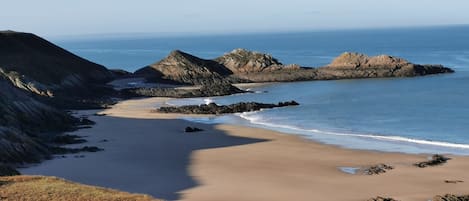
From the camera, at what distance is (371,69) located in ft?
294

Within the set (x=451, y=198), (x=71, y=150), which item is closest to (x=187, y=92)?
(x=71, y=150)

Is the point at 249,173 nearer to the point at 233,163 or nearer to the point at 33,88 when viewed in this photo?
the point at 233,163

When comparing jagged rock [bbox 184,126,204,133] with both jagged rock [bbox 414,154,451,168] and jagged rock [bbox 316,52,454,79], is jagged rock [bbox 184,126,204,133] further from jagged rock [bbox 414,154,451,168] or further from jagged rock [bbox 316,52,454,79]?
jagged rock [bbox 316,52,454,79]

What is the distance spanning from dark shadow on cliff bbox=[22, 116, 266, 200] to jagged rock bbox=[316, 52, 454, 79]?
43.4 metres

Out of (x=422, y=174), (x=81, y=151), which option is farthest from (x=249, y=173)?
(x=81, y=151)

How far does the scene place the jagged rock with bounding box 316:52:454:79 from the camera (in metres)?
88.2

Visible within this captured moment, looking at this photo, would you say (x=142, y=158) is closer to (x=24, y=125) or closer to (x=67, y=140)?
(x=67, y=140)

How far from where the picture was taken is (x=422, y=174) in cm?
2828

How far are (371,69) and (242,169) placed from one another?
206ft

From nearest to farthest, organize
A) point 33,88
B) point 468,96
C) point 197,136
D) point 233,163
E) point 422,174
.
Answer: point 422,174, point 233,163, point 197,136, point 468,96, point 33,88

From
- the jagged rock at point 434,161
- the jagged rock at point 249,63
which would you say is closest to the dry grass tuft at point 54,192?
the jagged rock at point 434,161

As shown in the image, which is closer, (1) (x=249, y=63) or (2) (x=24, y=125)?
(2) (x=24, y=125)


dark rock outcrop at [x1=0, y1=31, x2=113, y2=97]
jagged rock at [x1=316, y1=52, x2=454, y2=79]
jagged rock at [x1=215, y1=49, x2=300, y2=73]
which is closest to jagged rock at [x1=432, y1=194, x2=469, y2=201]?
dark rock outcrop at [x1=0, y1=31, x2=113, y2=97]

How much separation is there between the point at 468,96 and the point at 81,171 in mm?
42851
